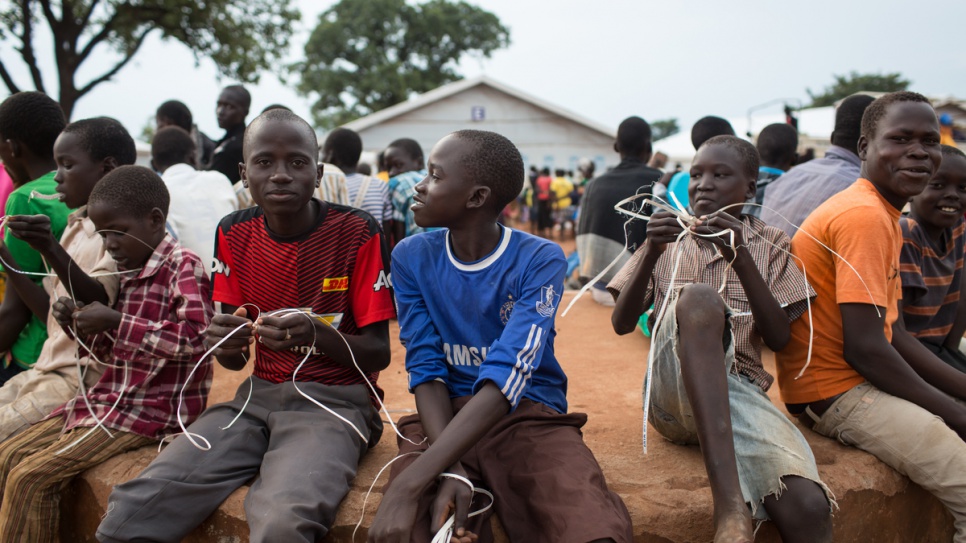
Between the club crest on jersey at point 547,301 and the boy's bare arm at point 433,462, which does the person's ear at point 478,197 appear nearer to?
the club crest on jersey at point 547,301

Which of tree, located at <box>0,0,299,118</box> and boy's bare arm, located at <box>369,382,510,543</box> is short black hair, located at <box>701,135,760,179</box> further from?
tree, located at <box>0,0,299,118</box>

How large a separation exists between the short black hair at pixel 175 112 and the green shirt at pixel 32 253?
324cm

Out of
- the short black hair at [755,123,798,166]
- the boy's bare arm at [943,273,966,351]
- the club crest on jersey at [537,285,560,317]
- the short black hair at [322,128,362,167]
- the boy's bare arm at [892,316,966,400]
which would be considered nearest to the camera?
the club crest on jersey at [537,285,560,317]

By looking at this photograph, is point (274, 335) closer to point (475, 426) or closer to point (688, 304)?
point (475, 426)

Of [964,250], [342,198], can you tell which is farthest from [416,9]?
[964,250]

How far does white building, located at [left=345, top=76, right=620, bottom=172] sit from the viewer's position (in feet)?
67.7

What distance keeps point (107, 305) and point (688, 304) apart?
7.77ft

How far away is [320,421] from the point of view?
2670 mm

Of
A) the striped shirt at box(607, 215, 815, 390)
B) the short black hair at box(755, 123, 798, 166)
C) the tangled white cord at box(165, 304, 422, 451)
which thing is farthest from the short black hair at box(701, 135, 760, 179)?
the short black hair at box(755, 123, 798, 166)

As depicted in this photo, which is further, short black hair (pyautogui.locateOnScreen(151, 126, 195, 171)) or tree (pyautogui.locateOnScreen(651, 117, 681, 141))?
tree (pyautogui.locateOnScreen(651, 117, 681, 141))

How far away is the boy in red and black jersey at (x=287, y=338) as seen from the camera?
96.4 inches

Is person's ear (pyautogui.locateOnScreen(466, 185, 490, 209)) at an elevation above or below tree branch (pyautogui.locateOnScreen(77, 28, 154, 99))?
below

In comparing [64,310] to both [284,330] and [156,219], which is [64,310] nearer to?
[156,219]

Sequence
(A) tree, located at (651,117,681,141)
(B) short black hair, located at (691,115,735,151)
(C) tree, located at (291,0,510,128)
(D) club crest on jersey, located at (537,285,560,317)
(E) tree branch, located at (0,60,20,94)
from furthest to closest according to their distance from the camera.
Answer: (A) tree, located at (651,117,681,141), (C) tree, located at (291,0,510,128), (E) tree branch, located at (0,60,20,94), (B) short black hair, located at (691,115,735,151), (D) club crest on jersey, located at (537,285,560,317)
